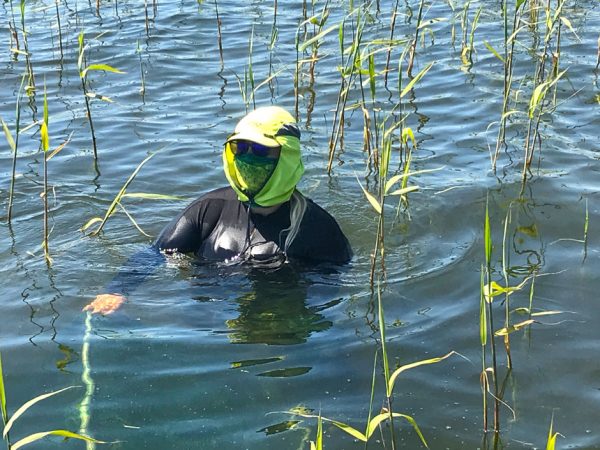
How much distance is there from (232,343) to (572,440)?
1569 mm

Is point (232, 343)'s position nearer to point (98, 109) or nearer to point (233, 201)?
point (233, 201)

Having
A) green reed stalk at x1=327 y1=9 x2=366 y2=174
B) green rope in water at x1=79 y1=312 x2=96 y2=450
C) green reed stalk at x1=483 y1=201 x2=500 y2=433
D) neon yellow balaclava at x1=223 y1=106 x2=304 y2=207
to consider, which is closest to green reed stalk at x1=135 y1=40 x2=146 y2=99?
green reed stalk at x1=327 y1=9 x2=366 y2=174

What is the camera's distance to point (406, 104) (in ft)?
25.8

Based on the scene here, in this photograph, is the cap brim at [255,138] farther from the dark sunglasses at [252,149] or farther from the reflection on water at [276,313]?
the reflection on water at [276,313]

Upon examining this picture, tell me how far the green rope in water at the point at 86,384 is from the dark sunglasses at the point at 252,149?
106 cm

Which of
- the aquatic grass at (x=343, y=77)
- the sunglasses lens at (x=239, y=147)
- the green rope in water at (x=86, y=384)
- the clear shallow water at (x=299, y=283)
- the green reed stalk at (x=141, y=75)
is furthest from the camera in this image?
the green reed stalk at (x=141, y=75)

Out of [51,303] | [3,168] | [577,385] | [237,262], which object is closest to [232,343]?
[237,262]

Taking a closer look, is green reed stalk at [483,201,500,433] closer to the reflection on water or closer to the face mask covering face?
the reflection on water

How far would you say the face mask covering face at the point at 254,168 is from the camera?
14.9 ft

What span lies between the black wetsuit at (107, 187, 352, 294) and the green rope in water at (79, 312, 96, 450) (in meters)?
0.38

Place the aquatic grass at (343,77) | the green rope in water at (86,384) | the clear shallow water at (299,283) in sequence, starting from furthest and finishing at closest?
the aquatic grass at (343,77) < the clear shallow water at (299,283) < the green rope in water at (86,384)

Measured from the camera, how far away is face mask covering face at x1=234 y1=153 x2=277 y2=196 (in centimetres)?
455

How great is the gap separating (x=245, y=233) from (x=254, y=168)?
469 millimetres

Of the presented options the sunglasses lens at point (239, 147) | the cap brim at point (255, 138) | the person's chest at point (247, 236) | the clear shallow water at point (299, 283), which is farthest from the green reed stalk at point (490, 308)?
the person's chest at point (247, 236)
